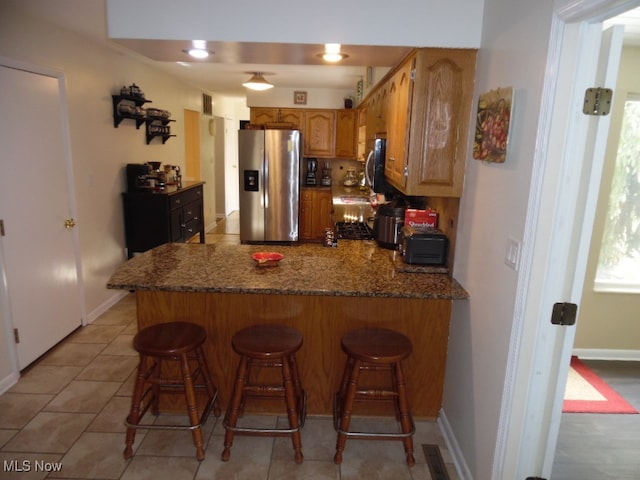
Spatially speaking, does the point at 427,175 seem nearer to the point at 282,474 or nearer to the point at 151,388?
the point at 282,474

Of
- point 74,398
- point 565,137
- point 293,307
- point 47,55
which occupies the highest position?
point 47,55

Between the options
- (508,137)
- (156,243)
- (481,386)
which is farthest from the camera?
(156,243)

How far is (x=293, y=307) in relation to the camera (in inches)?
93.0

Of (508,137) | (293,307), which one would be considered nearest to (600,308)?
(508,137)

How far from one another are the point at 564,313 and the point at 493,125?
2.73 ft

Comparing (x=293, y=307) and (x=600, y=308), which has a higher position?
(x=293, y=307)

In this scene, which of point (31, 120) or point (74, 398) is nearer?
point (74, 398)

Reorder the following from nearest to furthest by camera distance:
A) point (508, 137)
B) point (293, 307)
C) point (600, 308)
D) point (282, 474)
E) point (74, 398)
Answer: point (508, 137)
point (282, 474)
point (293, 307)
point (74, 398)
point (600, 308)

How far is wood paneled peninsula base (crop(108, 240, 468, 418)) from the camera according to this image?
2258 millimetres

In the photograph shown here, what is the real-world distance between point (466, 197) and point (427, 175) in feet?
0.77

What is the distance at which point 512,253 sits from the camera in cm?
165

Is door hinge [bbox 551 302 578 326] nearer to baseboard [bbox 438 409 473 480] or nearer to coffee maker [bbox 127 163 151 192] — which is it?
baseboard [bbox 438 409 473 480]

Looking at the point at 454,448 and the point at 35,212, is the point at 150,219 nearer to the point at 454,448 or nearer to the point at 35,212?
the point at 35,212

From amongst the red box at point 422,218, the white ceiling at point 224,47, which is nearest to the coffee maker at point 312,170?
the white ceiling at point 224,47
